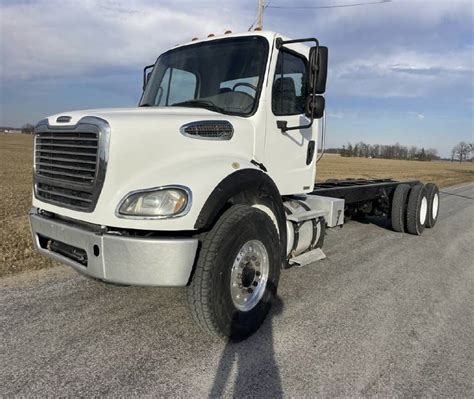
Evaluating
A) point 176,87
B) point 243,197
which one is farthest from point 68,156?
point 176,87

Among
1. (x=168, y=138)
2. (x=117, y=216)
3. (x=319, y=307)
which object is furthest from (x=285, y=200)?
(x=117, y=216)

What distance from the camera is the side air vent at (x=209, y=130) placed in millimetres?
3631

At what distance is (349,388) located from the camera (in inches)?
118

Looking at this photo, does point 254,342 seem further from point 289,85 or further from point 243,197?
point 289,85

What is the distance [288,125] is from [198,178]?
174 centimetres

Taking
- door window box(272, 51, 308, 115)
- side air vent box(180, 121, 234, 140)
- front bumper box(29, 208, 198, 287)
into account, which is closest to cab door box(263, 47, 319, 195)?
door window box(272, 51, 308, 115)

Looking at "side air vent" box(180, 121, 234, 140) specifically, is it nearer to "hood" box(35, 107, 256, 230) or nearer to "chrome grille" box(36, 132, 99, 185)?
"hood" box(35, 107, 256, 230)

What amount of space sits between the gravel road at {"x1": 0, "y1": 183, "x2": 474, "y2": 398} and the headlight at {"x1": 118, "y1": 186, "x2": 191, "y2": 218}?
1.17 metres

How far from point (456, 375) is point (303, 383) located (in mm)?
1234

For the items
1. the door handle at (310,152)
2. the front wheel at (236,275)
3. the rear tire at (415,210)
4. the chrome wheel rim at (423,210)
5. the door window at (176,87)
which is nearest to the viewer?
the front wheel at (236,275)

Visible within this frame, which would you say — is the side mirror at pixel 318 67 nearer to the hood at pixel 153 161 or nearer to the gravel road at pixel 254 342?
the hood at pixel 153 161

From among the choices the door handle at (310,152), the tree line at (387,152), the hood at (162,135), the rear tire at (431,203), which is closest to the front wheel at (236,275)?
the hood at (162,135)

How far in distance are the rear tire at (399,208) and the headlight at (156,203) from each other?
6615mm

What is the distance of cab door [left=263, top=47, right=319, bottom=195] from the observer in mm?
4465
